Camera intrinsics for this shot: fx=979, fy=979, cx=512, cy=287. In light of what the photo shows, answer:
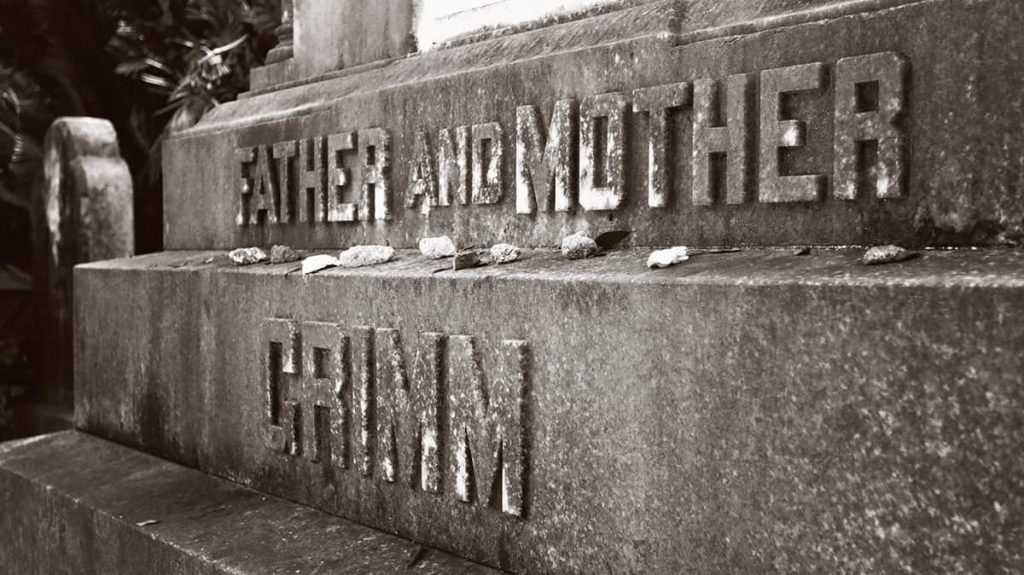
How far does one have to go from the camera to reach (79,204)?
240 inches

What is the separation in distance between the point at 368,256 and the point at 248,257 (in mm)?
719

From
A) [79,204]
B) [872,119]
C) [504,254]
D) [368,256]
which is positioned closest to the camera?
[872,119]

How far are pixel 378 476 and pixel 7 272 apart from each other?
293 inches

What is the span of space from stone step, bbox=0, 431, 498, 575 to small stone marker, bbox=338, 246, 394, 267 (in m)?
0.71

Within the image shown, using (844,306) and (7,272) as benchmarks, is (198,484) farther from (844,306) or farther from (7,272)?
(7,272)

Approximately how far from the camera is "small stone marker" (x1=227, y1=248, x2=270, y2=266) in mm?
3238

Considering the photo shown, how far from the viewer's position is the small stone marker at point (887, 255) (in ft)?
5.24

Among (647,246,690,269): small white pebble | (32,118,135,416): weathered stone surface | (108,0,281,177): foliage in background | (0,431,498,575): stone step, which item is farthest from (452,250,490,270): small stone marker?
(108,0,281,177): foliage in background

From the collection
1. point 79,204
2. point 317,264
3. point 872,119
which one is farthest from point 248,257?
point 79,204

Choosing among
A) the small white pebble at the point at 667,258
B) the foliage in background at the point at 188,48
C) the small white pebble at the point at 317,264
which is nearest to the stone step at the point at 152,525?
the small white pebble at the point at 317,264

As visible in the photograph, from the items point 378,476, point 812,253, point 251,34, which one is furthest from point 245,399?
point 251,34

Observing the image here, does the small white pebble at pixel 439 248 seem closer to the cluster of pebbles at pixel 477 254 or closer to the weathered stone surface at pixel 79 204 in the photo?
the cluster of pebbles at pixel 477 254

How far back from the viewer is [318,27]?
3.55 metres

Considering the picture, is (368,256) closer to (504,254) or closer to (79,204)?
(504,254)
